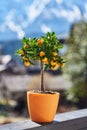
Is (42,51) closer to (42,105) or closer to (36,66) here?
(42,105)

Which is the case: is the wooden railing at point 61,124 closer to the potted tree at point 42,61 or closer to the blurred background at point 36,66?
the potted tree at point 42,61

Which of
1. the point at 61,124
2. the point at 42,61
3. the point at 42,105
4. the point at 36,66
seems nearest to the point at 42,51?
the point at 42,61

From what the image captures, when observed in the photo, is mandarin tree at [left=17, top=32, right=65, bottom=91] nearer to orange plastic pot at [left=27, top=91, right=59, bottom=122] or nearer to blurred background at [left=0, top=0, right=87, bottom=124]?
orange plastic pot at [left=27, top=91, right=59, bottom=122]

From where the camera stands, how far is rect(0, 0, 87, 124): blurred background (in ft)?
23.5

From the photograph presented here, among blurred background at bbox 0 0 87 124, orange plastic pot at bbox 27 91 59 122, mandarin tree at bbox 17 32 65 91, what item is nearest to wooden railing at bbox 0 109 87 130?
orange plastic pot at bbox 27 91 59 122

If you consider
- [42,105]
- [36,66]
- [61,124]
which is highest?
[36,66]

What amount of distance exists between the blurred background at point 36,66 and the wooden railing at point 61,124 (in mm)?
5061

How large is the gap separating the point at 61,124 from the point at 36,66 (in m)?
5.22

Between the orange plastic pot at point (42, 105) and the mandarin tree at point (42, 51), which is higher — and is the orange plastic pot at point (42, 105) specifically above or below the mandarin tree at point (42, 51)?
below

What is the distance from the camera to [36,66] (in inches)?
273

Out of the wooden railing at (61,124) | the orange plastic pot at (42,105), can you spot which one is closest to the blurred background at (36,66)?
the wooden railing at (61,124)

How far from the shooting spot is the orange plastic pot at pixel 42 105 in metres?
1.69

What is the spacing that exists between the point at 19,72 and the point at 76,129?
6.09 meters

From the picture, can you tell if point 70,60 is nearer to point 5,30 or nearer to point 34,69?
point 34,69
